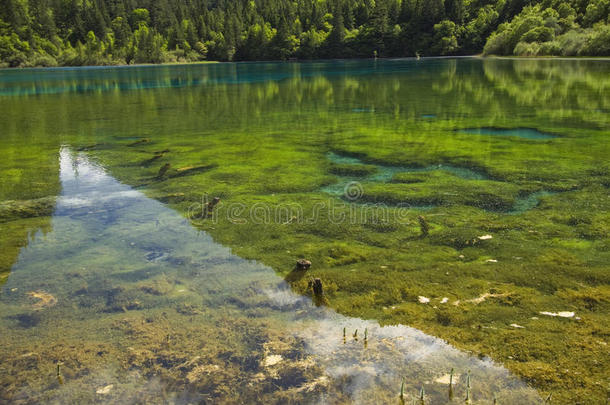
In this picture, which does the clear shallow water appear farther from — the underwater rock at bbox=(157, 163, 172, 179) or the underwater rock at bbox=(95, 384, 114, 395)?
the underwater rock at bbox=(157, 163, 172, 179)

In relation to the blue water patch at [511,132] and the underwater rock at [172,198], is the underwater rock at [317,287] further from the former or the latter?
the blue water patch at [511,132]

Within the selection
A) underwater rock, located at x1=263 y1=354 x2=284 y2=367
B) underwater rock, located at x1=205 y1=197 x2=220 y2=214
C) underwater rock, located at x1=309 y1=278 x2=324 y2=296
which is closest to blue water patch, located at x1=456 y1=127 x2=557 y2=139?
underwater rock, located at x1=205 y1=197 x2=220 y2=214

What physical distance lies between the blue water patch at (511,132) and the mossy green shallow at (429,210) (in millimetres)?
450

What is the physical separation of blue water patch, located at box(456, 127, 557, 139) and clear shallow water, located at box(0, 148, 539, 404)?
11986 millimetres

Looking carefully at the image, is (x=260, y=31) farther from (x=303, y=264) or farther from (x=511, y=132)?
(x=303, y=264)

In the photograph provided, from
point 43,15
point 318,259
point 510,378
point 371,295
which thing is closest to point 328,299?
point 371,295

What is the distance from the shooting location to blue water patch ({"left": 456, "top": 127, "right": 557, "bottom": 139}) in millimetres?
15148

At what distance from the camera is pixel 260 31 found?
444ft

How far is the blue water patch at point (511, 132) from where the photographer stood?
15148 millimetres

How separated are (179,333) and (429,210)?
5.62 m

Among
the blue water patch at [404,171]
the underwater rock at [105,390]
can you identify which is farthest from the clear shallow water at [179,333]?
the blue water patch at [404,171]

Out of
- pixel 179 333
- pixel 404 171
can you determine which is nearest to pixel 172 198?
pixel 179 333

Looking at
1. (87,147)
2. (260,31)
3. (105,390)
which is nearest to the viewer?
(105,390)

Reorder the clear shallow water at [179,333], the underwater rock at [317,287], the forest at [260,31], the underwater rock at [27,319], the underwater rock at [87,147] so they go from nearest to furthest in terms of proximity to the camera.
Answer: the clear shallow water at [179,333], the underwater rock at [27,319], the underwater rock at [317,287], the underwater rock at [87,147], the forest at [260,31]
